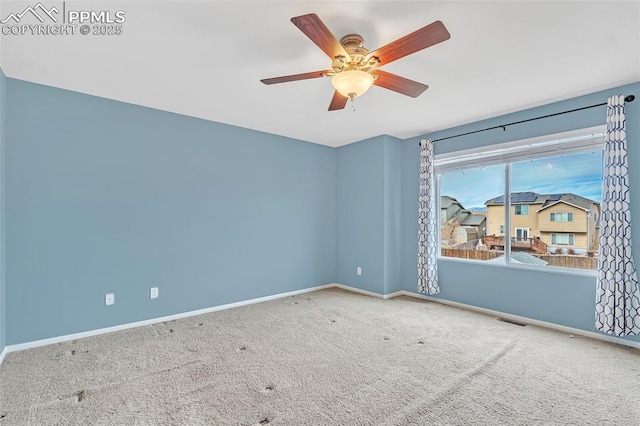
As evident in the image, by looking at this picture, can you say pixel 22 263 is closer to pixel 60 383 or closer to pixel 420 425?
pixel 60 383

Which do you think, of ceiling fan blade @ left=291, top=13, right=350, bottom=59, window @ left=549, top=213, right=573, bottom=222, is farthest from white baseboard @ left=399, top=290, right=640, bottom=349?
ceiling fan blade @ left=291, top=13, right=350, bottom=59

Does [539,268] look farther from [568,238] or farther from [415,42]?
[415,42]

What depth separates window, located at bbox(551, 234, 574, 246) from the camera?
337cm

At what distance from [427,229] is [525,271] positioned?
128 cm

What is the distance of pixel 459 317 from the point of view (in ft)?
12.3

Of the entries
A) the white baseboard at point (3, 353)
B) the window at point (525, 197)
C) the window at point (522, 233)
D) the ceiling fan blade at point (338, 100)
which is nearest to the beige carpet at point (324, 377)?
the white baseboard at point (3, 353)

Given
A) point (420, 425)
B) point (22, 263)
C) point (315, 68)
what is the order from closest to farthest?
1. point (420, 425)
2. point (315, 68)
3. point (22, 263)

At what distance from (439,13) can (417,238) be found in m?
3.29

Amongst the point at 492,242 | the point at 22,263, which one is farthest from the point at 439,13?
the point at 22,263

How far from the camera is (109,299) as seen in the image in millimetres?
3260

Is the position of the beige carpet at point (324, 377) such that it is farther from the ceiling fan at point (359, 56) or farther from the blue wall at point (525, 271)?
the ceiling fan at point (359, 56)

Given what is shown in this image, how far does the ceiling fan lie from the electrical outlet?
279 cm

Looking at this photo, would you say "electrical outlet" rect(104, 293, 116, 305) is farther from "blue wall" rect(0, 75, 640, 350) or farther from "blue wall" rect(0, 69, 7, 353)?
"blue wall" rect(0, 69, 7, 353)

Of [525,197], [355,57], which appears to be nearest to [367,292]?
[525,197]
